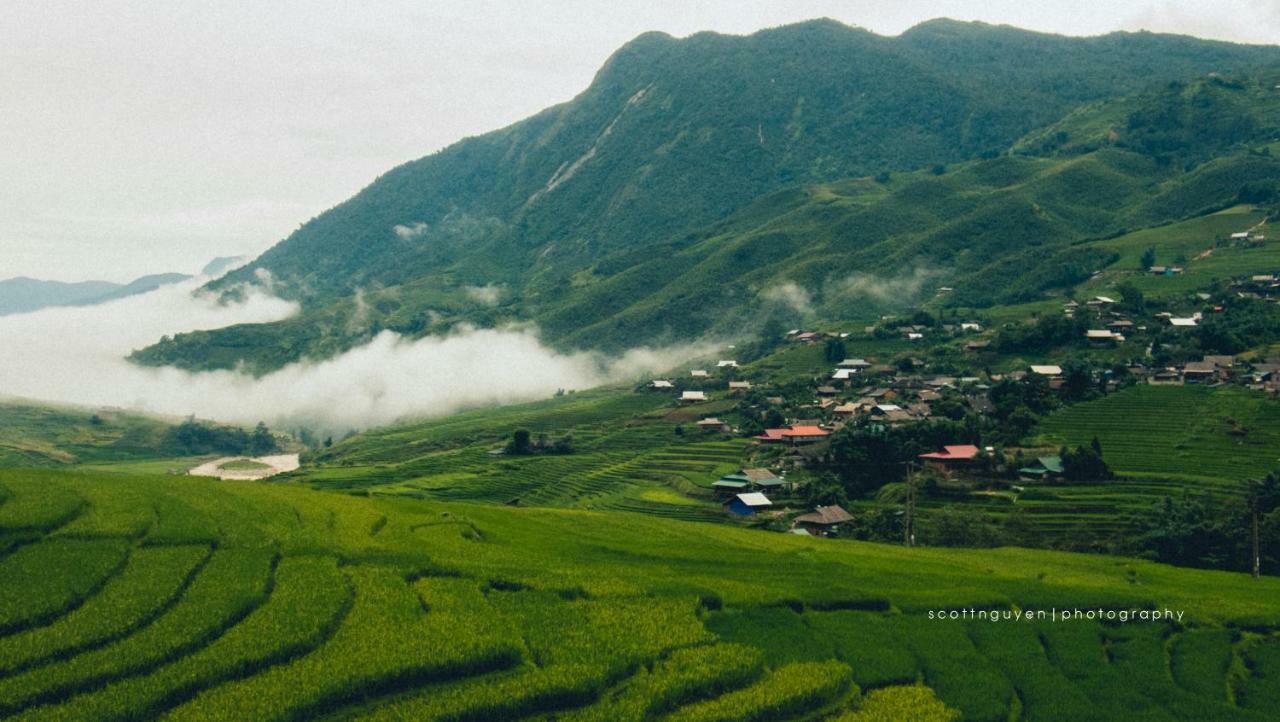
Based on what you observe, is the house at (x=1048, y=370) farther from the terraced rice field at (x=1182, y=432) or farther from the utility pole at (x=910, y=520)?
the utility pole at (x=910, y=520)

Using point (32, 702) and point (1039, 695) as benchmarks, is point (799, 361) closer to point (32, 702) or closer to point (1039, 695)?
point (1039, 695)

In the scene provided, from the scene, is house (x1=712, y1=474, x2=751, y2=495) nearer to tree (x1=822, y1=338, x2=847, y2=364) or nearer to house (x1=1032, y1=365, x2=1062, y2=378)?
house (x1=1032, y1=365, x2=1062, y2=378)

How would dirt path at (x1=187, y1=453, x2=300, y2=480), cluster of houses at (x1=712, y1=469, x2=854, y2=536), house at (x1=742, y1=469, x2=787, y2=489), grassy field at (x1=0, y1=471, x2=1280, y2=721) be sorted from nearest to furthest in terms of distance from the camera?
1. grassy field at (x1=0, y1=471, x2=1280, y2=721)
2. cluster of houses at (x1=712, y1=469, x2=854, y2=536)
3. house at (x1=742, y1=469, x2=787, y2=489)
4. dirt path at (x1=187, y1=453, x2=300, y2=480)

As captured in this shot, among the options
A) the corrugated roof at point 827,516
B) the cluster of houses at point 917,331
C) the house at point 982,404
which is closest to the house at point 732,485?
the corrugated roof at point 827,516

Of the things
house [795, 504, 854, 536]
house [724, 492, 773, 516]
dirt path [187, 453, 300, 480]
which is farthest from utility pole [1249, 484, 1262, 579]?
dirt path [187, 453, 300, 480]

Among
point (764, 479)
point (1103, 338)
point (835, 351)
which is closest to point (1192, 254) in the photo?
point (1103, 338)

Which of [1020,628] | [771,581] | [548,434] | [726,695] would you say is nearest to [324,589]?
[726,695]
